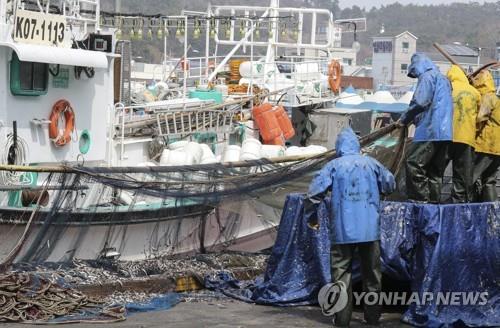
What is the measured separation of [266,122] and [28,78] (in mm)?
5907

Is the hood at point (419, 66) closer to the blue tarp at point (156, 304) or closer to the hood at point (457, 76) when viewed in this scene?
the hood at point (457, 76)

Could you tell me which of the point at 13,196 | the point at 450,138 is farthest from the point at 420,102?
the point at 13,196

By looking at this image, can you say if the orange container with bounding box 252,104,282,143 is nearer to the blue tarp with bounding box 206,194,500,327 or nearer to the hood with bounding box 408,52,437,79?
the hood with bounding box 408,52,437,79

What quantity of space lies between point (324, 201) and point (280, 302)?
1.00m

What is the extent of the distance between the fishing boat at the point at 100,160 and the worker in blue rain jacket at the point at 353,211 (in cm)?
178

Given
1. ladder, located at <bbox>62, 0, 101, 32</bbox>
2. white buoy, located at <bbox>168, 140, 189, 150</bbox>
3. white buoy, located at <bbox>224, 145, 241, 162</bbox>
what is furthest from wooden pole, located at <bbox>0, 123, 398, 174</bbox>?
white buoy, located at <bbox>168, 140, 189, 150</bbox>

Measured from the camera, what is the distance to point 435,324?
7.50m

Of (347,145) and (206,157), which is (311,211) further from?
(206,157)

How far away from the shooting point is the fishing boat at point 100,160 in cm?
889

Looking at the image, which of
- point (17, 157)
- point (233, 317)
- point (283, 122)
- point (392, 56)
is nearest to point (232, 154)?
point (283, 122)

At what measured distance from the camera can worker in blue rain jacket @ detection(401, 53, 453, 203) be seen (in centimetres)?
834

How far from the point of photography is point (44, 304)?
7.69m

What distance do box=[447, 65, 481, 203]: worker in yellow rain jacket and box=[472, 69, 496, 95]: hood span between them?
217 millimetres

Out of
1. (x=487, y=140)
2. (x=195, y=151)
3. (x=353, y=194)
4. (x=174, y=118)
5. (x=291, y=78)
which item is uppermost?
(x=291, y=78)
